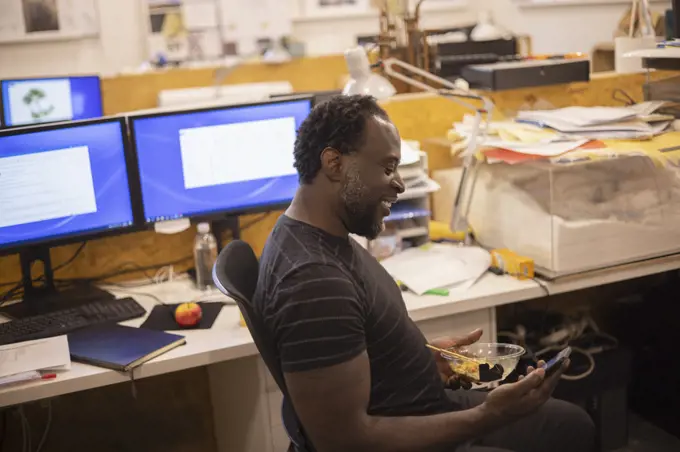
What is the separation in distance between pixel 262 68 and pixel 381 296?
9.50 feet

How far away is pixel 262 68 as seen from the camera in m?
4.18

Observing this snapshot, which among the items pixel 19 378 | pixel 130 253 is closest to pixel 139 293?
pixel 130 253

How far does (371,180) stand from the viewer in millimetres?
1443

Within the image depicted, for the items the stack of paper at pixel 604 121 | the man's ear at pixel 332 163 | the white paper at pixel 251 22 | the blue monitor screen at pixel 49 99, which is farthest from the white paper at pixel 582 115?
the white paper at pixel 251 22

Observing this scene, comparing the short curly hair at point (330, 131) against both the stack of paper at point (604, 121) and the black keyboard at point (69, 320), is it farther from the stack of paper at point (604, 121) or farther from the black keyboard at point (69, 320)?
the stack of paper at point (604, 121)

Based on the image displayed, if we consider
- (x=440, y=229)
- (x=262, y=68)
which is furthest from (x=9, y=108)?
(x=440, y=229)

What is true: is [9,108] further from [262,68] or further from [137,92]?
[262,68]

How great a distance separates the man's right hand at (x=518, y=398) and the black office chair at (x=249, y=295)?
34cm

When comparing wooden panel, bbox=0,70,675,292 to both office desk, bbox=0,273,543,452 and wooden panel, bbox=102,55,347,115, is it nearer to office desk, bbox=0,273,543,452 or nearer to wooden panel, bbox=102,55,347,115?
office desk, bbox=0,273,543,452

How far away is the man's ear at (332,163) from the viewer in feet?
4.66

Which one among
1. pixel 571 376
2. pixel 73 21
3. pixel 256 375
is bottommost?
pixel 571 376

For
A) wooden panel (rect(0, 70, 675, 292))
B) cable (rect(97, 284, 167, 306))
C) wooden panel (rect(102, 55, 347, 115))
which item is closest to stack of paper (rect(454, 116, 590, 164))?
wooden panel (rect(0, 70, 675, 292))

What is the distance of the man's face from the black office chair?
0.78ft

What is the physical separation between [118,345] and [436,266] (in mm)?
855
